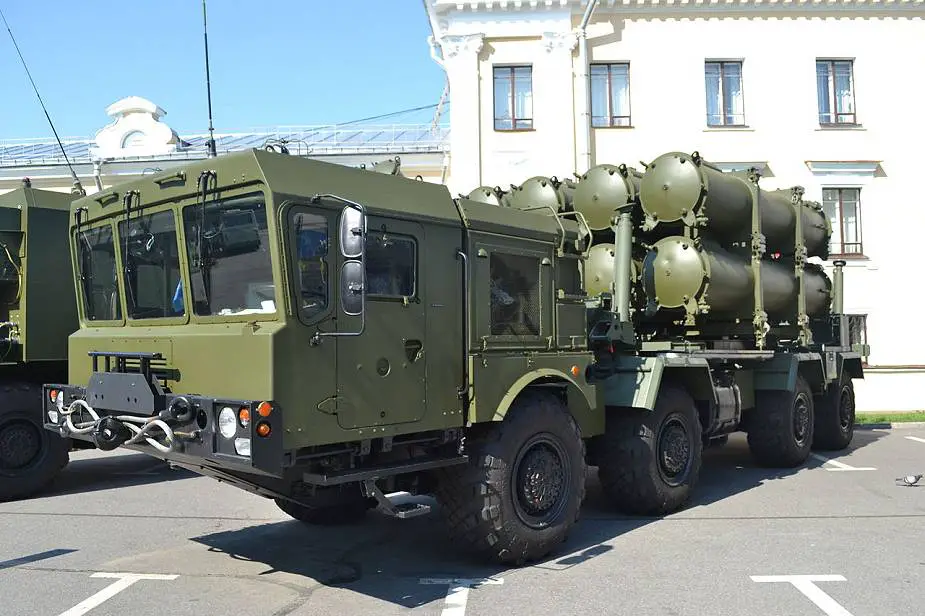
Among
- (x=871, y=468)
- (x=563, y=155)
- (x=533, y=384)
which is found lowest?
(x=871, y=468)

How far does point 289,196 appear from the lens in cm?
480

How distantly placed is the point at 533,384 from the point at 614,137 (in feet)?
45.4

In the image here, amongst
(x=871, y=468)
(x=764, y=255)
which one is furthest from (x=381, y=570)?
(x=871, y=468)

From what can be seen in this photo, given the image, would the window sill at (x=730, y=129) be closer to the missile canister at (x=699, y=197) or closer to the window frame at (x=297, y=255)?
the missile canister at (x=699, y=197)

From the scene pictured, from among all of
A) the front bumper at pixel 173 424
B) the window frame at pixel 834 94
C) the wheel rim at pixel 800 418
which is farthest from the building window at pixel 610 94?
the front bumper at pixel 173 424

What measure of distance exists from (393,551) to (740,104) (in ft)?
53.1

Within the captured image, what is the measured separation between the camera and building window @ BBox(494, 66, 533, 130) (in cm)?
1889

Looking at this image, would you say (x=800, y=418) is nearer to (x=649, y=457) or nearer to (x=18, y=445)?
(x=649, y=457)

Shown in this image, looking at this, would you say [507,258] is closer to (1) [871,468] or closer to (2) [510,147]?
(1) [871,468]

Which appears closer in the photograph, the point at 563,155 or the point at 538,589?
the point at 538,589

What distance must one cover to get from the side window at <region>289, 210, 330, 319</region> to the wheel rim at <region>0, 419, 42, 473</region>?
580 centimetres

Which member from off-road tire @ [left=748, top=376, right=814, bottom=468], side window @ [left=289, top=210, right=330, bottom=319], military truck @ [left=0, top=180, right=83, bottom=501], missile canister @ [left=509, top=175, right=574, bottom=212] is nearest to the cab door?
side window @ [left=289, top=210, right=330, bottom=319]

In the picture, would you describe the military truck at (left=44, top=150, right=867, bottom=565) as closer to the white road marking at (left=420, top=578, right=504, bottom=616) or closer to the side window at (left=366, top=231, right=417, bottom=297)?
the side window at (left=366, top=231, right=417, bottom=297)

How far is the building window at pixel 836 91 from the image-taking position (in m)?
19.5
